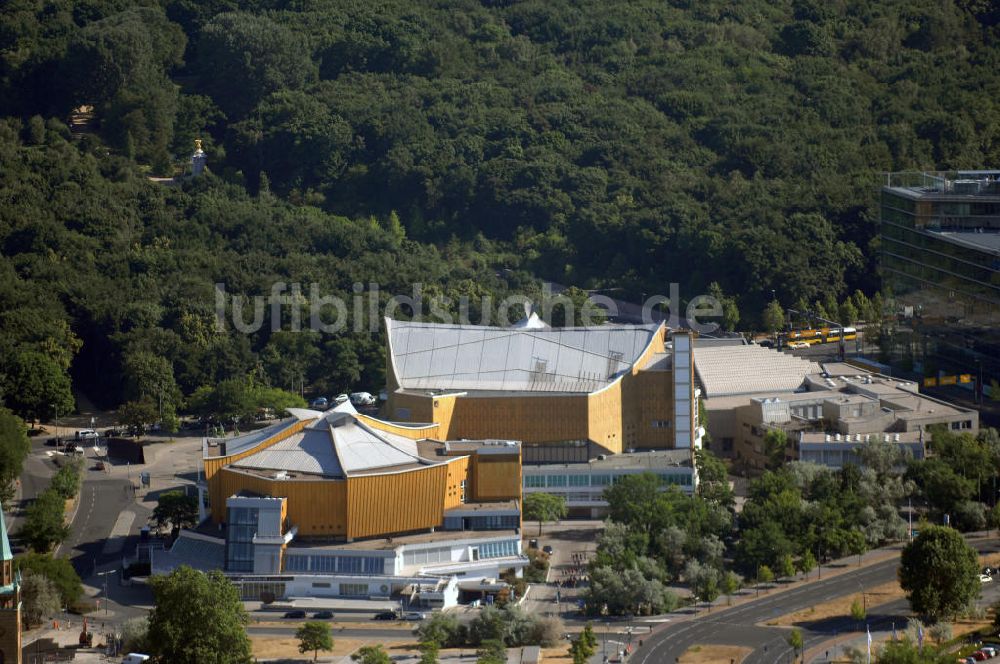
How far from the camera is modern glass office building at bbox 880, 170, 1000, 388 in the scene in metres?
128

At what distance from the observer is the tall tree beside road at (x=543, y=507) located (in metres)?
104

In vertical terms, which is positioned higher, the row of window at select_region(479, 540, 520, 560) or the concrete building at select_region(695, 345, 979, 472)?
the concrete building at select_region(695, 345, 979, 472)

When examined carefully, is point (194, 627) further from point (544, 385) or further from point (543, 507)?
point (544, 385)

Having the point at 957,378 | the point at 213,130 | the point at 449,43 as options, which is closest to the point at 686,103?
the point at 449,43

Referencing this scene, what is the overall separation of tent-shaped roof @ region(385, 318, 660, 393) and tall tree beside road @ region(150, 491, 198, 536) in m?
15.0

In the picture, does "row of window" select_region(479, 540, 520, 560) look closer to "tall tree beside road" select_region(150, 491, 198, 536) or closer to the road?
the road

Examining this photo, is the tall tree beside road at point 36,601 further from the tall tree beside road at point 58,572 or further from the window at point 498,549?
the window at point 498,549

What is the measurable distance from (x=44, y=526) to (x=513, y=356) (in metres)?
27.9

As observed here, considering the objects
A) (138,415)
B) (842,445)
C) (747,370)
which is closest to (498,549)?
(842,445)

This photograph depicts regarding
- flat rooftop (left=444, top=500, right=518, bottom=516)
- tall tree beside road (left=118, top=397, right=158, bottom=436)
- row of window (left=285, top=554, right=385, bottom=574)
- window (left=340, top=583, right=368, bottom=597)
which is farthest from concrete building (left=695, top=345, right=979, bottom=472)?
tall tree beside road (left=118, top=397, right=158, bottom=436)

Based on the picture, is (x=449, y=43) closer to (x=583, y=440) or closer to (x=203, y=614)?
(x=583, y=440)

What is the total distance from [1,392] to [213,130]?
61.6 meters

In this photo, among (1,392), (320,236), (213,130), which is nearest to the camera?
(1,392)

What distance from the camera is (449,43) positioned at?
195 metres
